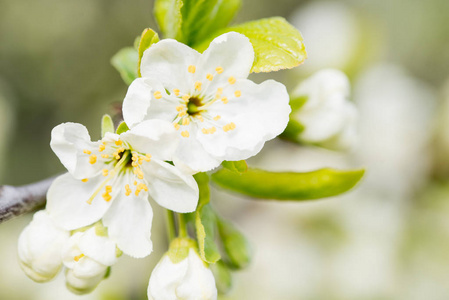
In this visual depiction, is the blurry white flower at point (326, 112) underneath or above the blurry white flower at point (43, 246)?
above

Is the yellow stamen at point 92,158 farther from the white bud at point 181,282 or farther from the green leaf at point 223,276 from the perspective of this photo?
the green leaf at point 223,276

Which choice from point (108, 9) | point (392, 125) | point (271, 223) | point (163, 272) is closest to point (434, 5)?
point (392, 125)

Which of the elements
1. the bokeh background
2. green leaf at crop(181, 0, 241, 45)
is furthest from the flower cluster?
the bokeh background

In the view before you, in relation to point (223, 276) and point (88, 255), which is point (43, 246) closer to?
point (88, 255)

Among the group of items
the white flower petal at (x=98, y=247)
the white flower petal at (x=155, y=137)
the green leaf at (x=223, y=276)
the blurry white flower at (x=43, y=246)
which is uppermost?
the white flower petal at (x=155, y=137)

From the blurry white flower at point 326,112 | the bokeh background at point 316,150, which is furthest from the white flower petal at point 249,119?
the bokeh background at point 316,150
